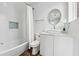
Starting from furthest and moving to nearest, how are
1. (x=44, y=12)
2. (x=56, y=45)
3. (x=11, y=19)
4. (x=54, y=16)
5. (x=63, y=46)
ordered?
(x=44, y=12) → (x=54, y=16) → (x=11, y=19) → (x=56, y=45) → (x=63, y=46)

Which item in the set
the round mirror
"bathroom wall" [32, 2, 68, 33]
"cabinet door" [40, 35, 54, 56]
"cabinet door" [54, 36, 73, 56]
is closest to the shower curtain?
"bathroom wall" [32, 2, 68, 33]

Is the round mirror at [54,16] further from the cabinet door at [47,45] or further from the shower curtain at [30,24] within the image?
the cabinet door at [47,45]

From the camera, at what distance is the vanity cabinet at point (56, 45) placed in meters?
2.26

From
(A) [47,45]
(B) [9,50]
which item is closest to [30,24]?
(A) [47,45]

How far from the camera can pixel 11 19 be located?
3189mm

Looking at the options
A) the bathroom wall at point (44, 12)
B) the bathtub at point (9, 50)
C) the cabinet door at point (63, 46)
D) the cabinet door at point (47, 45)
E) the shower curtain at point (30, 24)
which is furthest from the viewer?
the shower curtain at point (30, 24)

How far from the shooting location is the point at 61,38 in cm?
237

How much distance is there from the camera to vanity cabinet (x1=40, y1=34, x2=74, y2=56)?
7.40 feet

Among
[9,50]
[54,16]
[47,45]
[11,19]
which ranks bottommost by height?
[9,50]

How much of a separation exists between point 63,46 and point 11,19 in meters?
A: 2.01

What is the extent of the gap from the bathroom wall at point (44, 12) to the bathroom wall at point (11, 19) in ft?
1.90

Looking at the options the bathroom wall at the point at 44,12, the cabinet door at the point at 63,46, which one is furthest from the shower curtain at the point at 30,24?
the cabinet door at the point at 63,46

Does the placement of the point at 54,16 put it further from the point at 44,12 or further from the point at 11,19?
the point at 11,19

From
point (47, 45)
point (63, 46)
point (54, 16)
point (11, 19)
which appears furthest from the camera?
point (54, 16)
